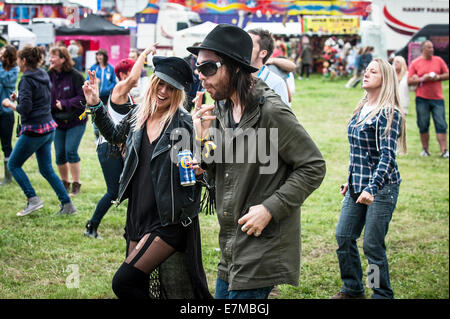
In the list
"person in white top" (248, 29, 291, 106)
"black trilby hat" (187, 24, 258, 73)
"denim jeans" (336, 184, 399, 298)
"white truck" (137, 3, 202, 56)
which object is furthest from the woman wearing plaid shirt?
"white truck" (137, 3, 202, 56)

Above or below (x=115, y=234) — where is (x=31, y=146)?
above

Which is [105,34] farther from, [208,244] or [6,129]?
[208,244]

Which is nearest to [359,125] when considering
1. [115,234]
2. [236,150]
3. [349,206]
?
[349,206]

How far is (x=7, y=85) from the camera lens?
880 cm

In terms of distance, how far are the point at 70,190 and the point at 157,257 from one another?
5511 mm

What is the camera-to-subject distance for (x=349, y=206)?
4.78 metres

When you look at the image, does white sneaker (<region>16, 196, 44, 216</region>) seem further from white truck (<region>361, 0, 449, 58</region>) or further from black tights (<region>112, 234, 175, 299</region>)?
A: white truck (<region>361, 0, 449, 58</region>)

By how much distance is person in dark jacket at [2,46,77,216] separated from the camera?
278 inches

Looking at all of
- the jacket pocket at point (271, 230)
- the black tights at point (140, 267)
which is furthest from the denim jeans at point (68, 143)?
the jacket pocket at point (271, 230)

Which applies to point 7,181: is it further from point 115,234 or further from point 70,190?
point 115,234

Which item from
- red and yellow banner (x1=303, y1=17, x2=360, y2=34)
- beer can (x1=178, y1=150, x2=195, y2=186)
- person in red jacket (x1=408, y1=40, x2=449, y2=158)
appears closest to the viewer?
beer can (x1=178, y1=150, x2=195, y2=186)

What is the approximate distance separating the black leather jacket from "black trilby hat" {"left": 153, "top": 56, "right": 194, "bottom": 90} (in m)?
0.23

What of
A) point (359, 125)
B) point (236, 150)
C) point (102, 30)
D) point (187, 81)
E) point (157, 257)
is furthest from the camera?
point (102, 30)

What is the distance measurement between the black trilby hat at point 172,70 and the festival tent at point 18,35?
26361 mm
